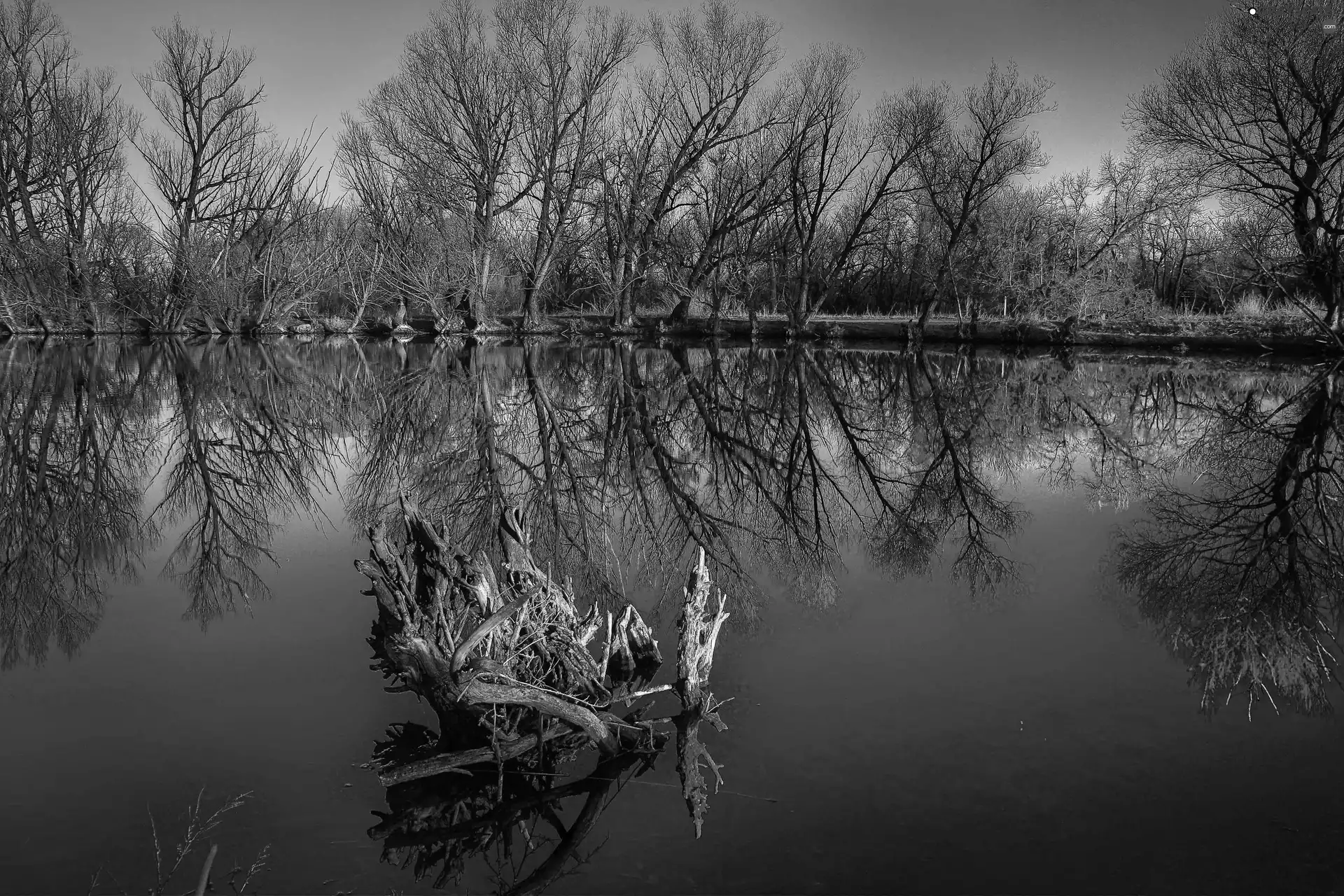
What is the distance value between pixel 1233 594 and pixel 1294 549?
4.76 ft

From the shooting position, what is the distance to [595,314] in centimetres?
4350

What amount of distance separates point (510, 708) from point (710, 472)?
592cm

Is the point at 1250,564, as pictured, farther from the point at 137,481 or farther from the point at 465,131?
the point at 465,131

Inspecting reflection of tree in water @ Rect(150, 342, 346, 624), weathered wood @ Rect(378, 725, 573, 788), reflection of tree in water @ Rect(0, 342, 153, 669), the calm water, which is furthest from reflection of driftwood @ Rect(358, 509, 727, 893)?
reflection of tree in water @ Rect(0, 342, 153, 669)

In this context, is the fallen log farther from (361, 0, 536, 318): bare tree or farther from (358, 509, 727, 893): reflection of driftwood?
(361, 0, 536, 318): bare tree

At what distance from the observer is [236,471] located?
9820mm

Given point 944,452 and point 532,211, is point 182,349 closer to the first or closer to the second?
point 532,211

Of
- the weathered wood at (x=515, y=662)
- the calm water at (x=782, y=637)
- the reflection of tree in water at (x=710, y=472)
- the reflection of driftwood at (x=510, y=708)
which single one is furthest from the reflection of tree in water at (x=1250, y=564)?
the reflection of driftwood at (x=510, y=708)

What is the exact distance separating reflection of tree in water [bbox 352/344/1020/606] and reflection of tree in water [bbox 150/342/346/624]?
0.81 m

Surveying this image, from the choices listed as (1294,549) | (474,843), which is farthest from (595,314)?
(474,843)

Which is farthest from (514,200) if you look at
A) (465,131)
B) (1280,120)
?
(1280,120)

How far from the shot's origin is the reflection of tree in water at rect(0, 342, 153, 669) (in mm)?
5566

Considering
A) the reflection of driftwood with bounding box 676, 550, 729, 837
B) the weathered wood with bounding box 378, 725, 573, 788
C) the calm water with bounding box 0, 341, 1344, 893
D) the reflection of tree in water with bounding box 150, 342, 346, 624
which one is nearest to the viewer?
the calm water with bounding box 0, 341, 1344, 893

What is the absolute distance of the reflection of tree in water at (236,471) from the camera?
663cm
